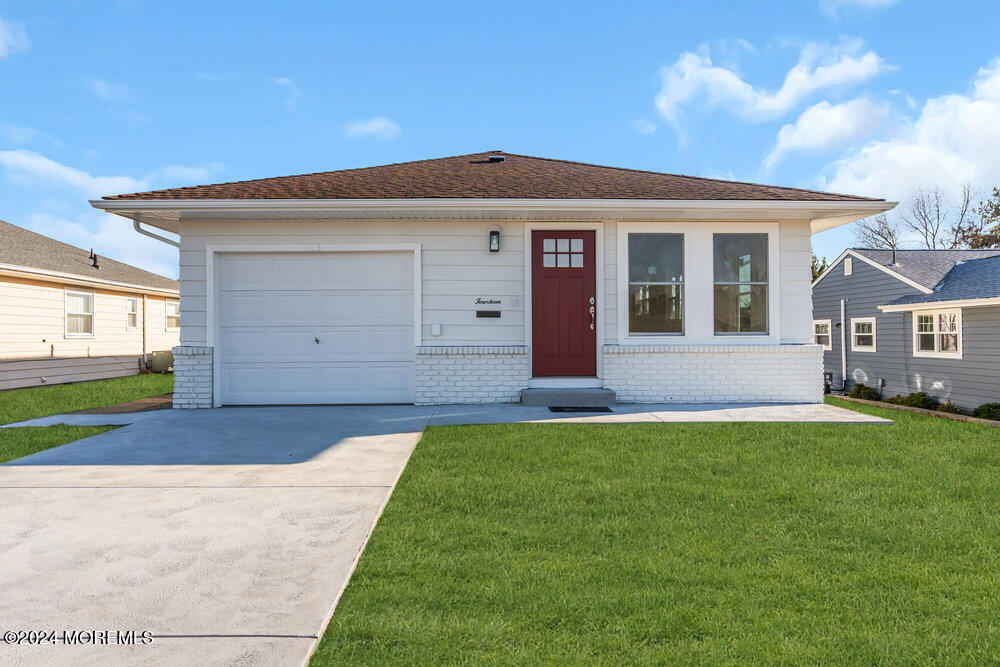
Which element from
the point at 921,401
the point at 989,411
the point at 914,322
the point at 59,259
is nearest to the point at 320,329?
the point at 59,259

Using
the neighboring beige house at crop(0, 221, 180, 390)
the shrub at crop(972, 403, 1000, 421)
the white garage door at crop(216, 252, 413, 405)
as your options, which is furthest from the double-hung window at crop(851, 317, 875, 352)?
the neighboring beige house at crop(0, 221, 180, 390)

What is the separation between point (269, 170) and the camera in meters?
9.16

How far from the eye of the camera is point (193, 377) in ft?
26.2

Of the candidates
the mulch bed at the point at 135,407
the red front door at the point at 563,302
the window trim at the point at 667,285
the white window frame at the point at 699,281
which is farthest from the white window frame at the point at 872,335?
the mulch bed at the point at 135,407

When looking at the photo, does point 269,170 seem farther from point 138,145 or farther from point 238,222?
point 138,145

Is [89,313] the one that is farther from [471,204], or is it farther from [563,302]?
[563,302]

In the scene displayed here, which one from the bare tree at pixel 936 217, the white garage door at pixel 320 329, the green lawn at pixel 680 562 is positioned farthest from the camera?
the bare tree at pixel 936 217

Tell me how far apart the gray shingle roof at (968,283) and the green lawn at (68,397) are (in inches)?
716

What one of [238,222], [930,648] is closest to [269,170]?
[238,222]

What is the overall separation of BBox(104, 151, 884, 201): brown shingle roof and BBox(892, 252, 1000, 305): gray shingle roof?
777 centimetres

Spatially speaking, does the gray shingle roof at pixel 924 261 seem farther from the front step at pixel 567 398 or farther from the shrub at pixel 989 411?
the front step at pixel 567 398

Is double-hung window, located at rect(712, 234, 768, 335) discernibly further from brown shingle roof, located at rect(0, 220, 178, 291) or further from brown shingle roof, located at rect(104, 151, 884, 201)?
brown shingle roof, located at rect(0, 220, 178, 291)

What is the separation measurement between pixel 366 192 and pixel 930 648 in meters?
7.62

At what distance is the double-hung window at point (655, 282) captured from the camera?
8.30 meters
